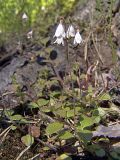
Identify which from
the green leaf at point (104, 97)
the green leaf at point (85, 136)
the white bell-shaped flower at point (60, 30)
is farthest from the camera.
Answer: the green leaf at point (104, 97)

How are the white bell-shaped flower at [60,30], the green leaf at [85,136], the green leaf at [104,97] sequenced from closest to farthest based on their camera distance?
the green leaf at [85,136], the white bell-shaped flower at [60,30], the green leaf at [104,97]

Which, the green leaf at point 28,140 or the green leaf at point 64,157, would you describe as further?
the green leaf at point 28,140

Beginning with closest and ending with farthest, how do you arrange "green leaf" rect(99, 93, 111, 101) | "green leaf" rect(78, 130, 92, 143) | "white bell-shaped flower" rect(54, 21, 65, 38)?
1. "green leaf" rect(78, 130, 92, 143)
2. "white bell-shaped flower" rect(54, 21, 65, 38)
3. "green leaf" rect(99, 93, 111, 101)

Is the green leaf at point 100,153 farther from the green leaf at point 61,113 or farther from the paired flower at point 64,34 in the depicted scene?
the paired flower at point 64,34

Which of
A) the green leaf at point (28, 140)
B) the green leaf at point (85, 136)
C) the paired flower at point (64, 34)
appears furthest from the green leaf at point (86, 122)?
the paired flower at point (64, 34)

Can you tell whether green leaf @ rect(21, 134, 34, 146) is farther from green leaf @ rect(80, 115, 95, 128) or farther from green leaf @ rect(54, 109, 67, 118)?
green leaf @ rect(80, 115, 95, 128)

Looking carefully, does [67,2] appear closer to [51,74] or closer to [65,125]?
[51,74]

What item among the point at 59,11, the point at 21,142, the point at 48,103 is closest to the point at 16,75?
the point at 48,103

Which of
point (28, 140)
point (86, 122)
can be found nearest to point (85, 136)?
point (86, 122)

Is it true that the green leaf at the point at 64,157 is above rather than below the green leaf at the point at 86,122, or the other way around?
below

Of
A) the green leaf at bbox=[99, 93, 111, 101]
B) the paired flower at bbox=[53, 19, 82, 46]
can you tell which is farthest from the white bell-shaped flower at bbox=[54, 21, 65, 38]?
the green leaf at bbox=[99, 93, 111, 101]

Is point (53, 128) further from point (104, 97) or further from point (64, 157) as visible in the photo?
point (104, 97)
